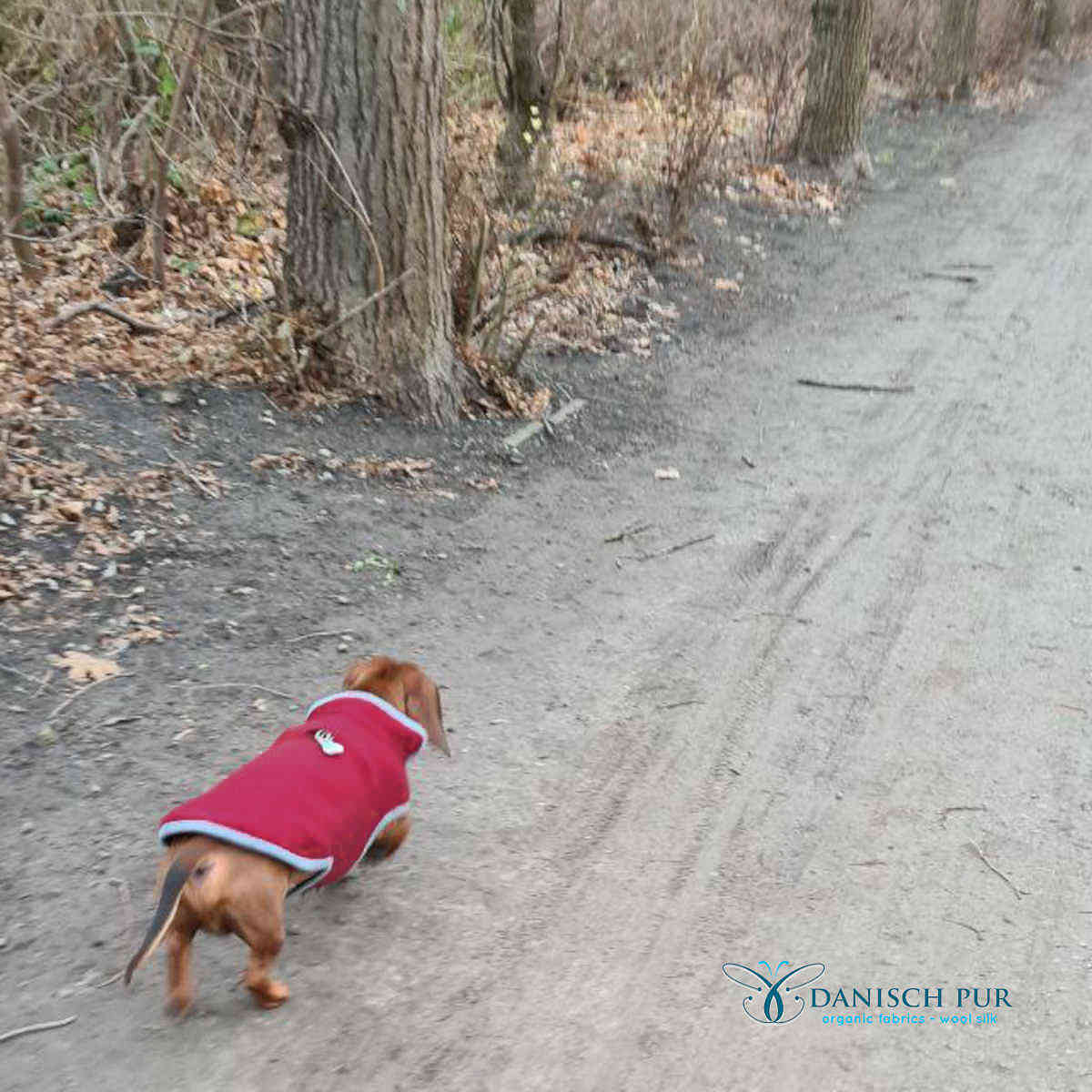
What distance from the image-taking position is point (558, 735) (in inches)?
190

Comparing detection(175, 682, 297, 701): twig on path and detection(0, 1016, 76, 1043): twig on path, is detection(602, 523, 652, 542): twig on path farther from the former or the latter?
detection(0, 1016, 76, 1043): twig on path

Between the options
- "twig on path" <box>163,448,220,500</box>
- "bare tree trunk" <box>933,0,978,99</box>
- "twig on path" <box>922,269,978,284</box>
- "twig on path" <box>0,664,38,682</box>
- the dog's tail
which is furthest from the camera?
"bare tree trunk" <box>933,0,978,99</box>

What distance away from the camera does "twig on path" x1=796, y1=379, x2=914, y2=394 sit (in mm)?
8938

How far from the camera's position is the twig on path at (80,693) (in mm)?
4559

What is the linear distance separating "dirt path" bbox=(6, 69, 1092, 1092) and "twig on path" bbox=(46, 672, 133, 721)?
5cm

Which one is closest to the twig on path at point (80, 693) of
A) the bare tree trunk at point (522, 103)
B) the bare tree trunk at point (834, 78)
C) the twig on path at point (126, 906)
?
the twig on path at point (126, 906)

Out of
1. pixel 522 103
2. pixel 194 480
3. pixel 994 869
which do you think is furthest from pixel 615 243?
pixel 994 869

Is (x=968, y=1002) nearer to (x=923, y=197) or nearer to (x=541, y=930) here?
(x=541, y=930)

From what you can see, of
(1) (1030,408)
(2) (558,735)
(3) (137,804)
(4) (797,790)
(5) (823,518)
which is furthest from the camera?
(1) (1030,408)

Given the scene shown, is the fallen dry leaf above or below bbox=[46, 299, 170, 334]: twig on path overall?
below

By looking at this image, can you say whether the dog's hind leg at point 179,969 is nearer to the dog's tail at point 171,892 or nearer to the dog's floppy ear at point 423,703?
Result: the dog's tail at point 171,892

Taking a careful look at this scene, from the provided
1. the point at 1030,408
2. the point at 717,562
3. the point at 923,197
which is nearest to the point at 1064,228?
the point at 923,197

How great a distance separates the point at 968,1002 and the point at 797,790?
3.58ft

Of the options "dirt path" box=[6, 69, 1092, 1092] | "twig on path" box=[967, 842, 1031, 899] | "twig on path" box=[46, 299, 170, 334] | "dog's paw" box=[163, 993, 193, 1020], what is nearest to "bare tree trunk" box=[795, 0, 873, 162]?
"dirt path" box=[6, 69, 1092, 1092]
